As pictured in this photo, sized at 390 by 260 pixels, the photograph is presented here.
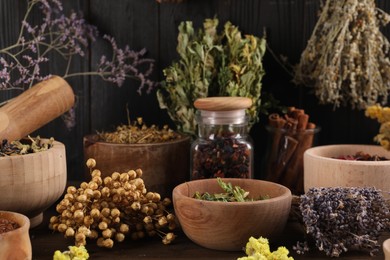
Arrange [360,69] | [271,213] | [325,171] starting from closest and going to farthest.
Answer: [271,213], [325,171], [360,69]

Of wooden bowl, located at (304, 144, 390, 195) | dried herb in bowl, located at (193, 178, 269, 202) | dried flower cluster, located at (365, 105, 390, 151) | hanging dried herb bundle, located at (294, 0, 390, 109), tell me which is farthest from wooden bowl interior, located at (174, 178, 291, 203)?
hanging dried herb bundle, located at (294, 0, 390, 109)

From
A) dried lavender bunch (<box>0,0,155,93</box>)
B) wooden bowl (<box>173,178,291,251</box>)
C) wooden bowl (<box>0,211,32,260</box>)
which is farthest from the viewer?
dried lavender bunch (<box>0,0,155,93</box>)

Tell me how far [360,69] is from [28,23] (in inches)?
29.9

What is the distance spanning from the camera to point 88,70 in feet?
5.42

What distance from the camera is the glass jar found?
1.32 metres

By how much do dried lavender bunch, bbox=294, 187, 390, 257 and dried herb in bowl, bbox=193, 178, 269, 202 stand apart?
0.11 meters

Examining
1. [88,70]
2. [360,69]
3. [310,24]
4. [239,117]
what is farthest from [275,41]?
[88,70]

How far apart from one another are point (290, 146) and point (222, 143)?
21 cm

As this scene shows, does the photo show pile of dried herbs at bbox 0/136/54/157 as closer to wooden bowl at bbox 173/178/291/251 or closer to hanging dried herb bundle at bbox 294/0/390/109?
wooden bowl at bbox 173/178/291/251

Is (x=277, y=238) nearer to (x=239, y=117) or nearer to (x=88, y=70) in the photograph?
(x=239, y=117)

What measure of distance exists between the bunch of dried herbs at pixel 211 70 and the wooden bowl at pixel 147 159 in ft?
0.41

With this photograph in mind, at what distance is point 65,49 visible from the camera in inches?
64.7

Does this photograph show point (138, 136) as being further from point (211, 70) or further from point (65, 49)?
point (65, 49)

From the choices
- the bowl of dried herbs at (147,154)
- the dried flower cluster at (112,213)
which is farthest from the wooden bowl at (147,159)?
the dried flower cluster at (112,213)
